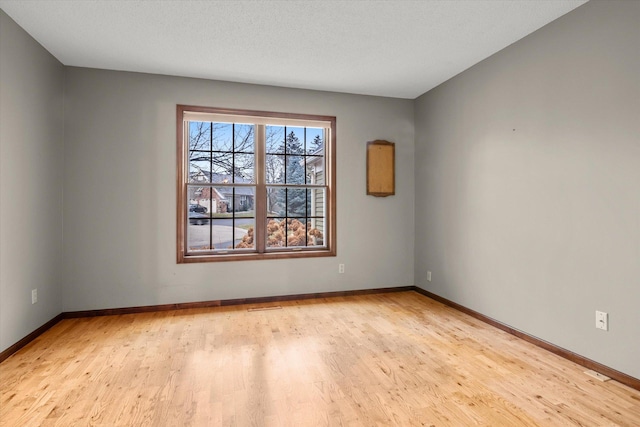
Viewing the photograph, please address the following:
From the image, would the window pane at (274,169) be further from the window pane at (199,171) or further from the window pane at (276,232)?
the window pane at (199,171)

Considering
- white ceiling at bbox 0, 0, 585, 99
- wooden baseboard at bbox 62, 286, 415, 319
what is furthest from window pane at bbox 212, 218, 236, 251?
white ceiling at bbox 0, 0, 585, 99

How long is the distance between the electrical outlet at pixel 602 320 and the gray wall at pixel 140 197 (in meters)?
2.64

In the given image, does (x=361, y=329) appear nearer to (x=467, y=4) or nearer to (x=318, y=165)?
(x=318, y=165)

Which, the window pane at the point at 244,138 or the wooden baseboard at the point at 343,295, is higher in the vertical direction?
the window pane at the point at 244,138

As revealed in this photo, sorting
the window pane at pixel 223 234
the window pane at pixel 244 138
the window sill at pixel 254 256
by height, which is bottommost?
the window sill at pixel 254 256

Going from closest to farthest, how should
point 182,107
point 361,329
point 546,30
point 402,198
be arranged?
point 546,30 < point 361,329 < point 182,107 < point 402,198

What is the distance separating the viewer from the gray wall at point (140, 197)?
363cm

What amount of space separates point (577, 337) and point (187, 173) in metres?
4.00

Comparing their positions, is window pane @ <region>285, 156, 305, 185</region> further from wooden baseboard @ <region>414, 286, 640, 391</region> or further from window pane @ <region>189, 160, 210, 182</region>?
wooden baseboard @ <region>414, 286, 640, 391</region>

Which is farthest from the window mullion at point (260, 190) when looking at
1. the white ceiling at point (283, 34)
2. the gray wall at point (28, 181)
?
the gray wall at point (28, 181)

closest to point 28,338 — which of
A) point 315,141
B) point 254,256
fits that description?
point 254,256

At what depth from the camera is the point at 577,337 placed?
101 inches

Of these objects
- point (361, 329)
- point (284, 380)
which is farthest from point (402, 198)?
point (284, 380)

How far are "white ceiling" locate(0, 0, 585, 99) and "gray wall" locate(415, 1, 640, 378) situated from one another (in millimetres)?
312
